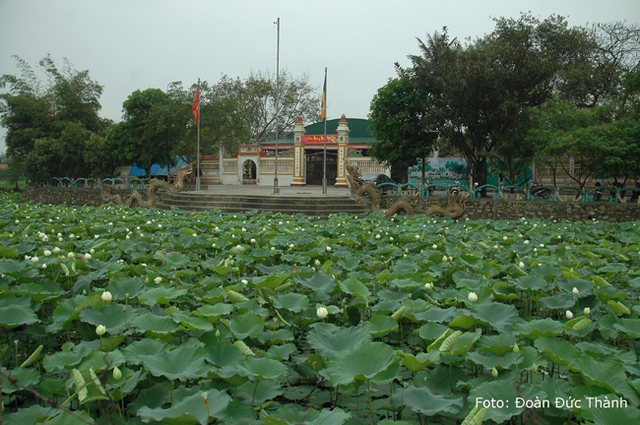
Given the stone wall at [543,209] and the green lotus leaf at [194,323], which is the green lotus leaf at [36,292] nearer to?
the green lotus leaf at [194,323]

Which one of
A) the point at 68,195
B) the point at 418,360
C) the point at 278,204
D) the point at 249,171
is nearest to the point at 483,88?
the point at 278,204

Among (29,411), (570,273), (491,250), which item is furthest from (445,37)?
(29,411)

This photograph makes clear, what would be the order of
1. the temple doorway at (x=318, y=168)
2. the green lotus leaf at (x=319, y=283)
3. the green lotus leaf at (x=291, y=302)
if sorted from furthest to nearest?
the temple doorway at (x=318, y=168)
the green lotus leaf at (x=319, y=283)
the green lotus leaf at (x=291, y=302)

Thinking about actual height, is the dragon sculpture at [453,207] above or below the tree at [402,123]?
below

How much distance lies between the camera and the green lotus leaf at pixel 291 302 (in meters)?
2.98

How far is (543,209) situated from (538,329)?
489 inches

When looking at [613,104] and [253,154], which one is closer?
[613,104]

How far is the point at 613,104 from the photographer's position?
14.4 metres

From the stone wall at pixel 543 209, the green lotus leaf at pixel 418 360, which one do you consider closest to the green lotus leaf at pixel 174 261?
the green lotus leaf at pixel 418 360

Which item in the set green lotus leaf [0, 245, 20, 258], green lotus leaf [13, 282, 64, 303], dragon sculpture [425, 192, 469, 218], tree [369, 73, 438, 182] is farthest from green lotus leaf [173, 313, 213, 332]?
tree [369, 73, 438, 182]

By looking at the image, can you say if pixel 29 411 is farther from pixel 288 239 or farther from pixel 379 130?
pixel 379 130

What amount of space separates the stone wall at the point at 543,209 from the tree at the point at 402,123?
3585 millimetres

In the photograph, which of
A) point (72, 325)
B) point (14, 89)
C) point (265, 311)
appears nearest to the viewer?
point (72, 325)

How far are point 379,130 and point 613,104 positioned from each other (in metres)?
7.90
